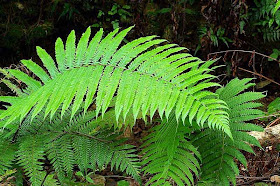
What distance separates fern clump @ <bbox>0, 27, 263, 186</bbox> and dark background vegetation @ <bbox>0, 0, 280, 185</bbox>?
7.41 feet

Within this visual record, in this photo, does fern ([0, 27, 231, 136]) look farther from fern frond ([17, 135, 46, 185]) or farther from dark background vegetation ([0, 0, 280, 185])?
dark background vegetation ([0, 0, 280, 185])

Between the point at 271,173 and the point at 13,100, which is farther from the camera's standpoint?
the point at 271,173

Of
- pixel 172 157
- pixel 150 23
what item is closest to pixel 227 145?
pixel 172 157

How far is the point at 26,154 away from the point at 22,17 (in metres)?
2.93

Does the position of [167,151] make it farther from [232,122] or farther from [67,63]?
[67,63]

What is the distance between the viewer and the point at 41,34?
163 inches

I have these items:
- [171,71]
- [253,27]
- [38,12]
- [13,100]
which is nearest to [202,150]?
[171,71]

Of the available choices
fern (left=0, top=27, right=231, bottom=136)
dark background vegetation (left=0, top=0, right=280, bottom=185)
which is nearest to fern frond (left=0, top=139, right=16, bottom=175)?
fern (left=0, top=27, right=231, bottom=136)

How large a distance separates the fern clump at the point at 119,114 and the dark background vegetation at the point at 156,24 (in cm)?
226

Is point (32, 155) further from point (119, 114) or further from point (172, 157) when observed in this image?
→ point (172, 157)

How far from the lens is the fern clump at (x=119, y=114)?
4.99ft

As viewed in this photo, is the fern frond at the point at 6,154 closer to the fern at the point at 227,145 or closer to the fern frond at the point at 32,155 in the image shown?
the fern frond at the point at 32,155

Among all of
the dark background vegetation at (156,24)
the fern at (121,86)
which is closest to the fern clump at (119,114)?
the fern at (121,86)

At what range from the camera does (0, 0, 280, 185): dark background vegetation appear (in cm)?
400
